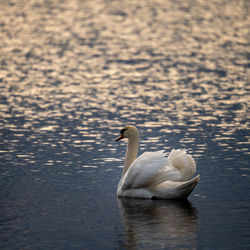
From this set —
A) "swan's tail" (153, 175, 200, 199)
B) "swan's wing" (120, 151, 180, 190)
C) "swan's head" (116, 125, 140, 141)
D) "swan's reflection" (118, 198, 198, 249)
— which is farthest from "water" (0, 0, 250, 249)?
"swan's head" (116, 125, 140, 141)

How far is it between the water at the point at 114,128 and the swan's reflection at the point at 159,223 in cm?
2

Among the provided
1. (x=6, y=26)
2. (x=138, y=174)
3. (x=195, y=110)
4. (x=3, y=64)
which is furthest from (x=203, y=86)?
(x=6, y=26)

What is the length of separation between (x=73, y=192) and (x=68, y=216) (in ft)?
7.10

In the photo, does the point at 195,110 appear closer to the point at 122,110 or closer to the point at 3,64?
the point at 122,110

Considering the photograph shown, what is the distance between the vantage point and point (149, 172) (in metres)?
15.9

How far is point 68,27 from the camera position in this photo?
202ft

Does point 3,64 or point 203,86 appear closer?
point 203,86

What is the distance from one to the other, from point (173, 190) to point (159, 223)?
1.70 metres

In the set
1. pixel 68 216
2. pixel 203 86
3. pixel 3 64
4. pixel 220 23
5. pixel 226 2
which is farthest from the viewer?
pixel 226 2

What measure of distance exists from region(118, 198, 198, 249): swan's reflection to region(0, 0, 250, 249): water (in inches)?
1.0

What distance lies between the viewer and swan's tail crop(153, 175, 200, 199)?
15383 mm

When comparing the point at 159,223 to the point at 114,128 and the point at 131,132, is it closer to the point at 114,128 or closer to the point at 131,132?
the point at 131,132

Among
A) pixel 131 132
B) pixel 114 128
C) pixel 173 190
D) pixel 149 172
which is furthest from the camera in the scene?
pixel 114 128

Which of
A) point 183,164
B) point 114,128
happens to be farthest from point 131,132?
point 114,128
